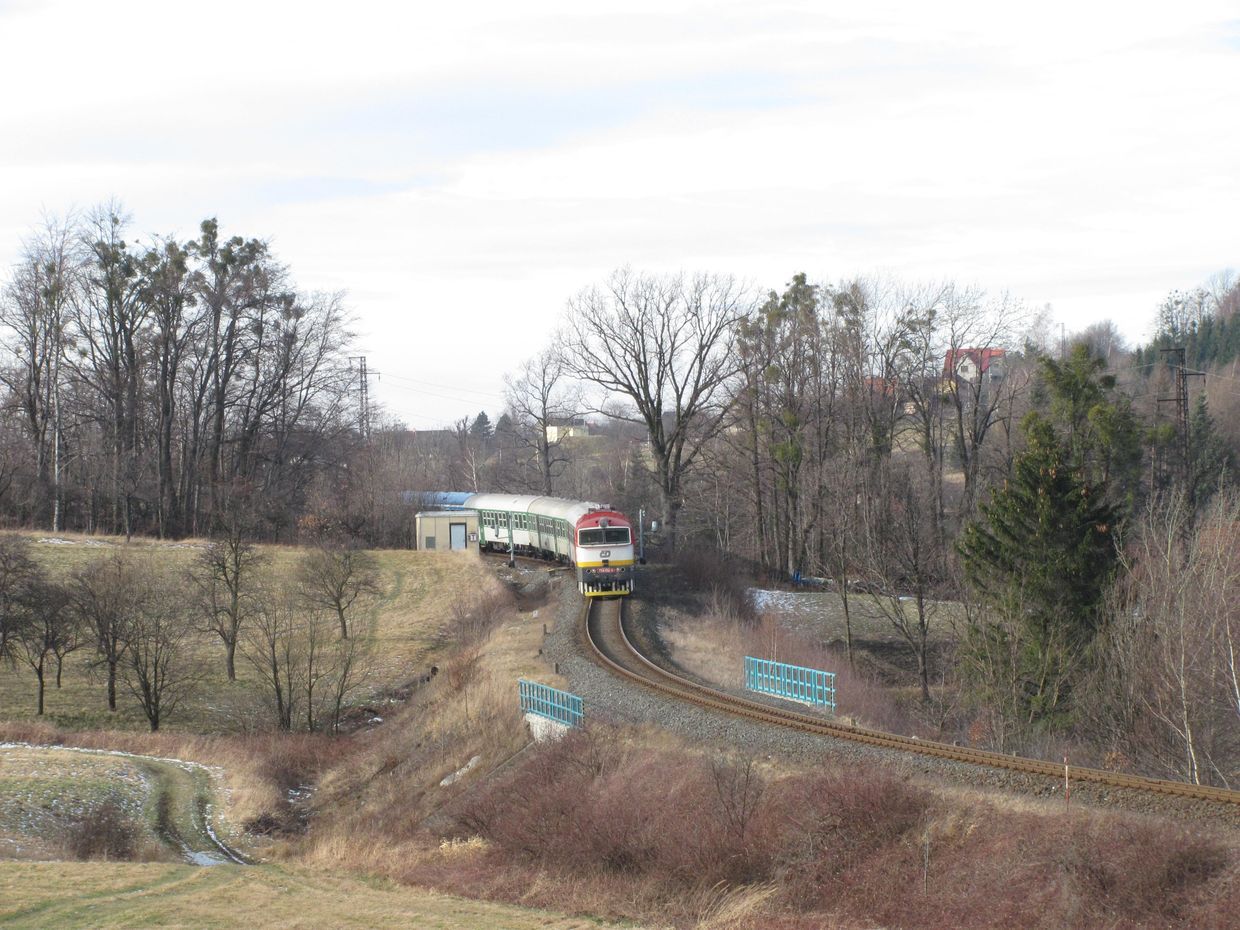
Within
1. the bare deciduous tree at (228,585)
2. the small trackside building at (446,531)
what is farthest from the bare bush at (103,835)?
the small trackside building at (446,531)

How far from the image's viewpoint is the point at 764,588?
4553 centimetres

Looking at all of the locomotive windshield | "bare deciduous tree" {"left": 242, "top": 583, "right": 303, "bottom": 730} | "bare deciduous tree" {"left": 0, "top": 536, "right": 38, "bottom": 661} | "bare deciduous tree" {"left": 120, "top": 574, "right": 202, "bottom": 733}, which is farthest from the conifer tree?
"bare deciduous tree" {"left": 0, "top": 536, "right": 38, "bottom": 661}

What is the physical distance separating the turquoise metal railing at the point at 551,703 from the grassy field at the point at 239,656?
13.5 meters

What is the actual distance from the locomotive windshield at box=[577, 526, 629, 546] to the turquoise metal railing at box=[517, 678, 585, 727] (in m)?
12.0

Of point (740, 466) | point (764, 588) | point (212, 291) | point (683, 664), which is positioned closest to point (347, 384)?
point (212, 291)

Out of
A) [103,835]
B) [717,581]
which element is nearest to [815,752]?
[103,835]

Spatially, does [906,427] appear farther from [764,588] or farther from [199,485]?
[199,485]

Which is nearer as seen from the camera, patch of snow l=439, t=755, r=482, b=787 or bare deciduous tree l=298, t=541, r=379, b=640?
patch of snow l=439, t=755, r=482, b=787

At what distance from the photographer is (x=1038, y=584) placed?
28.1 meters

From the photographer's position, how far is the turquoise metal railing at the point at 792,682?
2370 centimetres

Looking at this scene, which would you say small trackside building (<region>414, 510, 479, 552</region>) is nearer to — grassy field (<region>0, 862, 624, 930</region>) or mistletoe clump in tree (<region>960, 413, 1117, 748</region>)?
mistletoe clump in tree (<region>960, 413, 1117, 748</region>)

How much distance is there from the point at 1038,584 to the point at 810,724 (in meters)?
11.2

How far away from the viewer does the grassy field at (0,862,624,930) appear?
45.9 feet

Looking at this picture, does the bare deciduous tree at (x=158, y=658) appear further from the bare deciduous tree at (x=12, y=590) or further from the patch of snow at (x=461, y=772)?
the patch of snow at (x=461, y=772)
